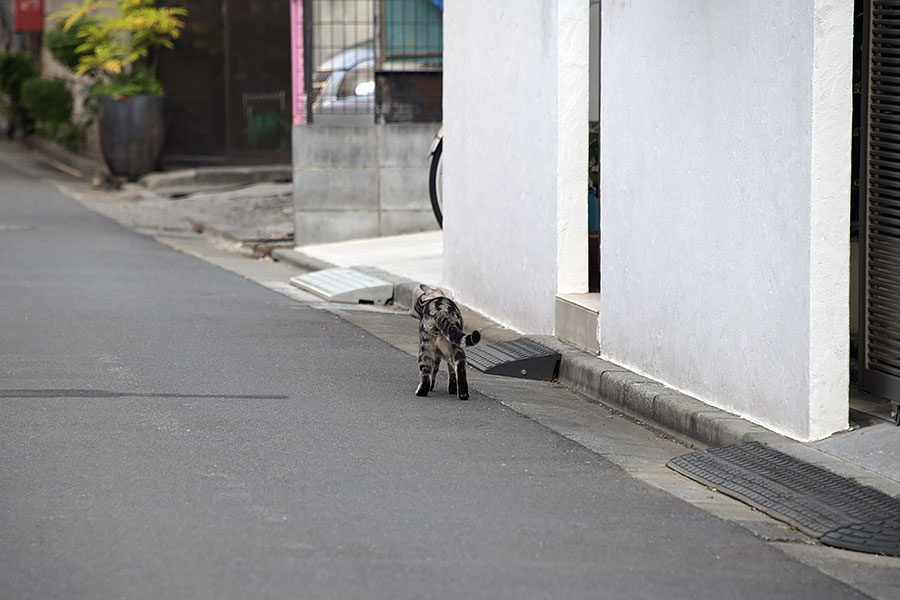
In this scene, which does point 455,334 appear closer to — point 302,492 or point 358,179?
point 302,492

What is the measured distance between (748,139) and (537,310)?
3.02 meters

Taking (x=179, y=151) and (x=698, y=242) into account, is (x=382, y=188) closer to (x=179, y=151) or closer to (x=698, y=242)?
(x=698, y=242)

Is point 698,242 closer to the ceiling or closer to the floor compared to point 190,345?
closer to the ceiling

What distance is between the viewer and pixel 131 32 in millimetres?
22531

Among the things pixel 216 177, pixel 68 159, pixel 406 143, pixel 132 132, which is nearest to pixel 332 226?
pixel 406 143

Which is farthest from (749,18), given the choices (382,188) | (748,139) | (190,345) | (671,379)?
(382,188)

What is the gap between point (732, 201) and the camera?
645 centimetres

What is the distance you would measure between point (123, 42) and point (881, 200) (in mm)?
18925

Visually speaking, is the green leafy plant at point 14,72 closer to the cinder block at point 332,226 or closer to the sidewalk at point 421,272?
the sidewalk at point 421,272

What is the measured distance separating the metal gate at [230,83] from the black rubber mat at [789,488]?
16.2 m

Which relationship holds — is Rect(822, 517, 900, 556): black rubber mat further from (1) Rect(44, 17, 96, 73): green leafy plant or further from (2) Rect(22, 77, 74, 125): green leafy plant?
(2) Rect(22, 77, 74, 125): green leafy plant

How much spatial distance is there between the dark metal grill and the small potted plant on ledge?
1677 centimetres

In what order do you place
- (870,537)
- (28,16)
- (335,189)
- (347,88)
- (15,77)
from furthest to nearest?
(28,16) < (15,77) < (347,88) < (335,189) < (870,537)

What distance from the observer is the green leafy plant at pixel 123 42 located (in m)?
21.7
